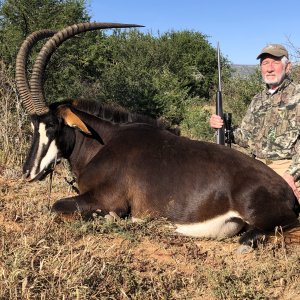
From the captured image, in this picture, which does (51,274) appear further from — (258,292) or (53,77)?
(53,77)

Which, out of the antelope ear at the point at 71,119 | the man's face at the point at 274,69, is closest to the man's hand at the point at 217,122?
the man's face at the point at 274,69

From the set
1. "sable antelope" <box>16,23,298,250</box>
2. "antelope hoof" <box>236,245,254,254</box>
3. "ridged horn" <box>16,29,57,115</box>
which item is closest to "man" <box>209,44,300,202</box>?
"sable antelope" <box>16,23,298,250</box>

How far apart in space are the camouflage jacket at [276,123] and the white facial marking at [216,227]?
1.52 metres

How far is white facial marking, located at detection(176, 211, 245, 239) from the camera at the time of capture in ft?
13.8

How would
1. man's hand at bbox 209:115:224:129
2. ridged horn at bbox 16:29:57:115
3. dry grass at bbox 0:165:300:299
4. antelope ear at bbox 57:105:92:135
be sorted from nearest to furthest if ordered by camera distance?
dry grass at bbox 0:165:300:299
antelope ear at bbox 57:105:92:135
ridged horn at bbox 16:29:57:115
man's hand at bbox 209:115:224:129

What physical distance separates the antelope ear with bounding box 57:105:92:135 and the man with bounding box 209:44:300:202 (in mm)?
1902

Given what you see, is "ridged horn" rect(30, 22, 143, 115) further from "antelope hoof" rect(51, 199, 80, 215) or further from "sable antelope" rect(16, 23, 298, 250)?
"antelope hoof" rect(51, 199, 80, 215)

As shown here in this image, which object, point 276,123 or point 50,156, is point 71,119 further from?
point 276,123

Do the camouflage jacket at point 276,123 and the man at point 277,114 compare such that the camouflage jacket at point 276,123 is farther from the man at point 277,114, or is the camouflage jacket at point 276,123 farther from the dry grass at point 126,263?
the dry grass at point 126,263

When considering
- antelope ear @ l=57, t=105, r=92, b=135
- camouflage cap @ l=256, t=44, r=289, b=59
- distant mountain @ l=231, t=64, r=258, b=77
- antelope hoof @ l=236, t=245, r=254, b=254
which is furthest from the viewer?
distant mountain @ l=231, t=64, r=258, b=77

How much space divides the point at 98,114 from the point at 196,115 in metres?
9.80

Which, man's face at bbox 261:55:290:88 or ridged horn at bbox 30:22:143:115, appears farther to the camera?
man's face at bbox 261:55:290:88

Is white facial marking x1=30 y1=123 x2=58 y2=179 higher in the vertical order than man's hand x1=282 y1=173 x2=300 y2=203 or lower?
higher

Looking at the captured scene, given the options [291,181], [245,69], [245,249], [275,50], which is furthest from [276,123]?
[245,69]
